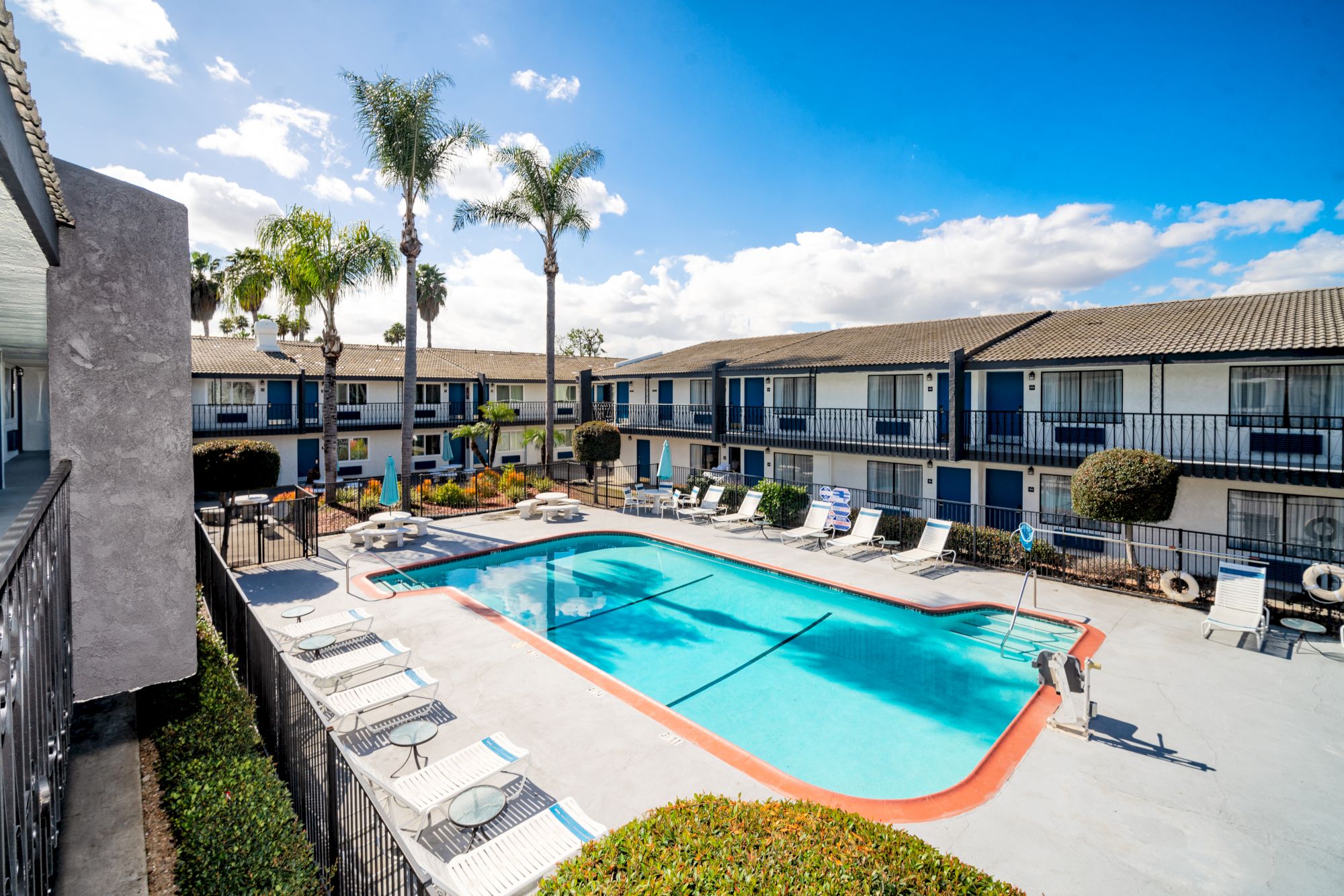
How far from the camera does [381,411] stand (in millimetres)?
30562

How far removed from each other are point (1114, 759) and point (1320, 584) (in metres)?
9.11

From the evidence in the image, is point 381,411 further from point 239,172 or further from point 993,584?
point 993,584

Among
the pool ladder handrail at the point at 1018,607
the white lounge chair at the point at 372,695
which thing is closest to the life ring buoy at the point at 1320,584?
the pool ladder handrail at the point at 1018,607

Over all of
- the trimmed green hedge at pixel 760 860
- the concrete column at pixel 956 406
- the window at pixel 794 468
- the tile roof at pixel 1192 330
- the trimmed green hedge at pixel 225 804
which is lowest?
the trimmed green hedge at pixel 225 804

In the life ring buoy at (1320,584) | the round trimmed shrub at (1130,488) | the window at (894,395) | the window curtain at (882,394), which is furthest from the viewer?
the window curtain at (882,394)

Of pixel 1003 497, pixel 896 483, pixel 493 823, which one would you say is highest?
pixel 896 483

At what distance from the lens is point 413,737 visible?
6.95 m

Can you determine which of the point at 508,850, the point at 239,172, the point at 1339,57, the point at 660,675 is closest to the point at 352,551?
the point at 239,172

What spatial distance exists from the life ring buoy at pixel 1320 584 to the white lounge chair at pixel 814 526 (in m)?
9.75

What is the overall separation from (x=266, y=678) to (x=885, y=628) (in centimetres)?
1049

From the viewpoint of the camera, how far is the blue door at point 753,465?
82.4 ft

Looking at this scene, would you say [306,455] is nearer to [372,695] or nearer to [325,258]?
[325,258]

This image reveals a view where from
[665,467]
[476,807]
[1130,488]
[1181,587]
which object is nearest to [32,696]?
[476,807]

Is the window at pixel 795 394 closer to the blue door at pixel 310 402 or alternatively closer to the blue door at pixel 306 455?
the blue door at pixel 310 402
